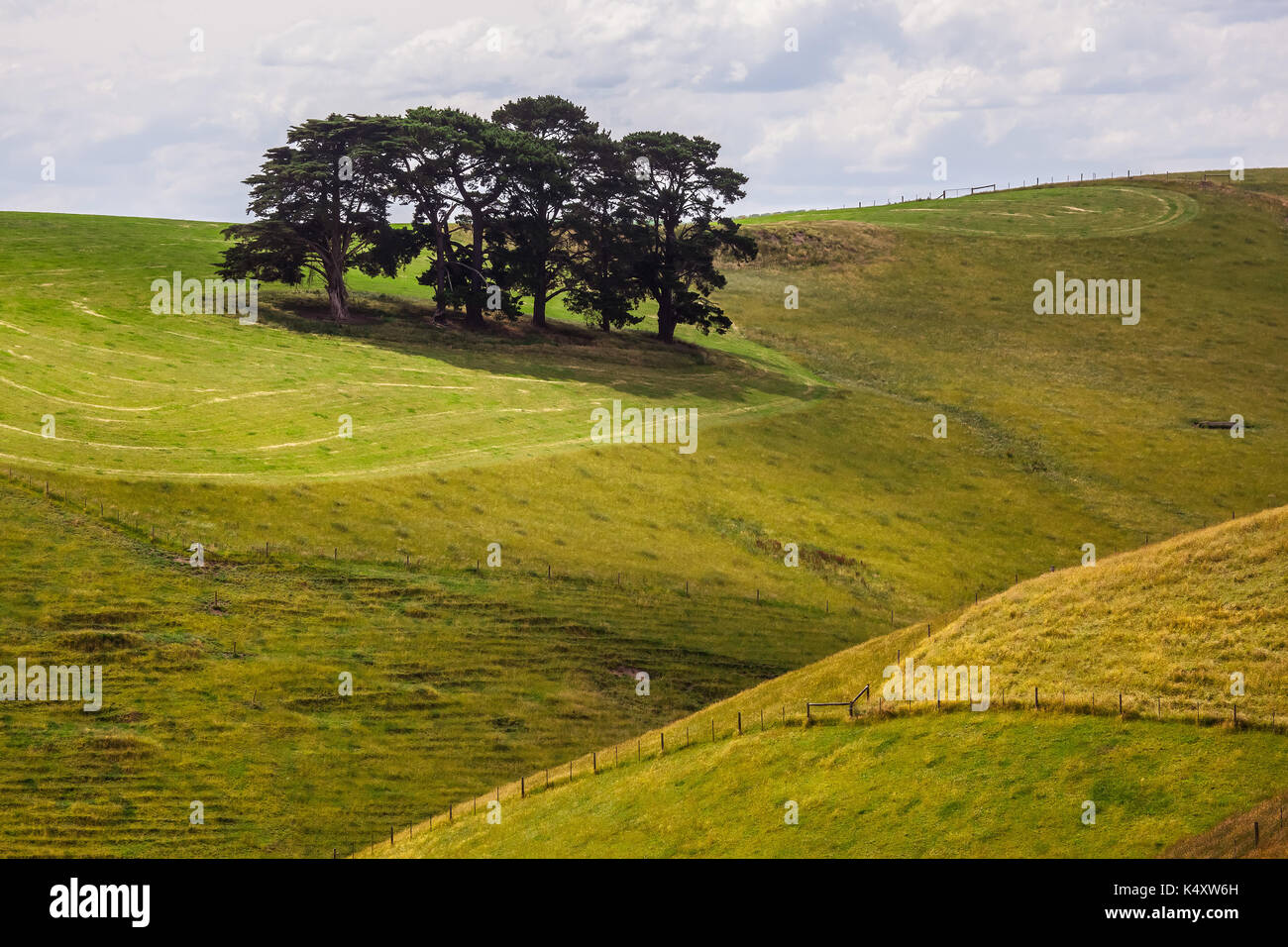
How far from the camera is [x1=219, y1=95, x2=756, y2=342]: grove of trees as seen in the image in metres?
98.9

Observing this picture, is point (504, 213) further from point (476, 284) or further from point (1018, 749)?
point (1018, 749)

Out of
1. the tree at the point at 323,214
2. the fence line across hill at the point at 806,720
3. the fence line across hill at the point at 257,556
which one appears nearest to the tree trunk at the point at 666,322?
the tree at the point at 323,214

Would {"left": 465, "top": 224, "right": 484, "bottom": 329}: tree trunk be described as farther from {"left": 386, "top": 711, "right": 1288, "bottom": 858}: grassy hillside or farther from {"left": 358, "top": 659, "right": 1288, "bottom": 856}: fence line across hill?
{"left": 386, "top": 711, "right": 1288, "bottom": 858}: grassy hillside

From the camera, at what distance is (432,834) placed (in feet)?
136

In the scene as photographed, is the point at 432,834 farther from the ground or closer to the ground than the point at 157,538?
closer to the ground

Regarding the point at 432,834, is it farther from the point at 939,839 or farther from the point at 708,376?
the point at 708,376

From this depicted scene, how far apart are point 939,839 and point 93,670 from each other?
33.8 m

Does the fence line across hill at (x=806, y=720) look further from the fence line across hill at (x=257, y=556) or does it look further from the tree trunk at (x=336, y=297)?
the tree trunk at (x=336, y=297)

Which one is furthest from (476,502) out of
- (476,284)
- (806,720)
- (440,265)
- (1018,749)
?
(440,265)

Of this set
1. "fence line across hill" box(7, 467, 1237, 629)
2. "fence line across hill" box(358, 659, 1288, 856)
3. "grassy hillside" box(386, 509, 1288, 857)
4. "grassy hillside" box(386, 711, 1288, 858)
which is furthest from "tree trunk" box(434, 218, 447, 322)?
"grassy hillside" box(386, 711, 1288, 858)

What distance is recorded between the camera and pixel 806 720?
41281 mm

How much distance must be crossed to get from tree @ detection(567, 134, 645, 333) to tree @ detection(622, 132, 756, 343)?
1.23 meters
